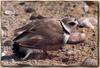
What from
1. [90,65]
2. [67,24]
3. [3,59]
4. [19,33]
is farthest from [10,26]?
[90,65]

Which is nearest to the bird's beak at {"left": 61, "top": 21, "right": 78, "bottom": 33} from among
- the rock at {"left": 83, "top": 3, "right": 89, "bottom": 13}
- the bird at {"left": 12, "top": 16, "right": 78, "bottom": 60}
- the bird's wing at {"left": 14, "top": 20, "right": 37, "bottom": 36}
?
the bird at {"left": 12, "top": 16, "right": 78, "bottom": 60}

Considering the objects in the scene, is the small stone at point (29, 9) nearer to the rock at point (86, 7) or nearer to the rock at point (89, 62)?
the rock at point (86, 7)

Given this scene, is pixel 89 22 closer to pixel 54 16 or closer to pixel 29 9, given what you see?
pixel 54 16

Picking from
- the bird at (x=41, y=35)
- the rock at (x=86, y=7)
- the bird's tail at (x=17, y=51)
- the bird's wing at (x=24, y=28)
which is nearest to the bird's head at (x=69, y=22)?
the bird at (x=41, y=35)

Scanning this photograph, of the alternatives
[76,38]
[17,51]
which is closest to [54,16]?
[76,38]

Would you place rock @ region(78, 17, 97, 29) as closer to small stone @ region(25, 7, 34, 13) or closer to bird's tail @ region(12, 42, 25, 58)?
small stone @ region(25, 7, 34, 13)

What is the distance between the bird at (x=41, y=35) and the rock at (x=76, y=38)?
3cm

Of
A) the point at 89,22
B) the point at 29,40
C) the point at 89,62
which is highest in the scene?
the point at 89,22

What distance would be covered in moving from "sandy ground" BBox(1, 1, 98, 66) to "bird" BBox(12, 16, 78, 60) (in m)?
0.04

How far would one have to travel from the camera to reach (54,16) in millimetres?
2133

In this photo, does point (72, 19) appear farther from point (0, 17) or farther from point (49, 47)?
point (0, 17)

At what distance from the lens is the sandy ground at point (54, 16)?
6.88ft

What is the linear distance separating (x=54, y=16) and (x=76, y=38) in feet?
0.78

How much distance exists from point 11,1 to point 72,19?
49 cm
